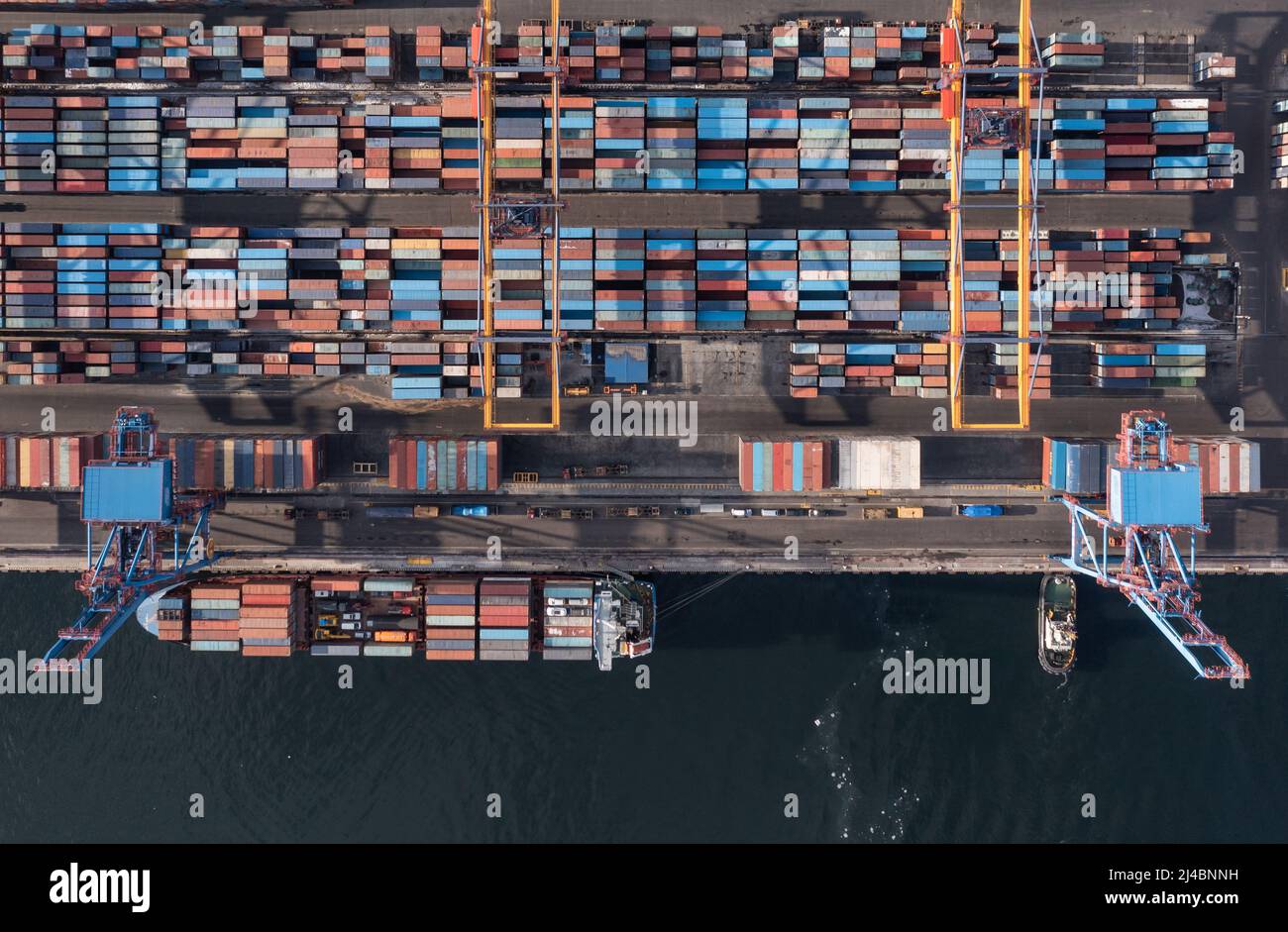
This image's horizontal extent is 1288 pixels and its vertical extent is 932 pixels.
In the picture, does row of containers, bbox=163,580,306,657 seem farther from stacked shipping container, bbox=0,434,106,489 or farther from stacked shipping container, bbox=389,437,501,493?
stacked shipping container, bbox=389,437,501,493

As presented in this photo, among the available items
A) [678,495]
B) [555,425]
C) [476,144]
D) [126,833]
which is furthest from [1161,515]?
[126,833]

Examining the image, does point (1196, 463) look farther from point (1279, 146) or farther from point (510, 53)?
point (510, 53)

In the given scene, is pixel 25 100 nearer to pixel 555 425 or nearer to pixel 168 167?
pixel 168 167

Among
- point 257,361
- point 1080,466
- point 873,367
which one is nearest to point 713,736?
point 873,367

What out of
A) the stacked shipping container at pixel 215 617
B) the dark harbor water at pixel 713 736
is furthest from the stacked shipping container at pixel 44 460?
the stacked shipping container at pixel 215 617

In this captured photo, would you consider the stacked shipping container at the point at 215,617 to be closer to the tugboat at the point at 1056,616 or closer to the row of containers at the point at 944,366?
the row of containers at the point at 944,366
